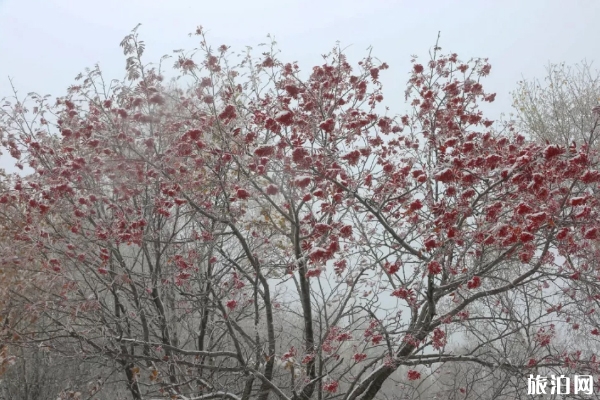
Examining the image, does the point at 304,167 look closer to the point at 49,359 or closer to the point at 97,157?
the point at 97,157

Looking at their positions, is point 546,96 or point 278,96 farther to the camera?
point 546,96

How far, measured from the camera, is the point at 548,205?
367cm

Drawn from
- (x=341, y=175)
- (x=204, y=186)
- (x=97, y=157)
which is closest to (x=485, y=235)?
(x=341, y=175)

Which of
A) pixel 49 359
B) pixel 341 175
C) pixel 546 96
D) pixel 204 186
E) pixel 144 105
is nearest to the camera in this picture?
pixel 341 175

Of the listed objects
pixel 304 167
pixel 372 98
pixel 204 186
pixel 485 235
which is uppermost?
pixel 372 98

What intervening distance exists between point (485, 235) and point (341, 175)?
129 centimetres

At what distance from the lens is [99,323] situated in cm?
516

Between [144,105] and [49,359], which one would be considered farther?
[49,359]

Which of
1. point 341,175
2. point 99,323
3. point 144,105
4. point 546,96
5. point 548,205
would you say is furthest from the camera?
point 546,96

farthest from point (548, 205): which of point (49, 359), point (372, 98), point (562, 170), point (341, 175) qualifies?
point (49, 359)

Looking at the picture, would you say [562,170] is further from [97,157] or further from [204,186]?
[97,157]

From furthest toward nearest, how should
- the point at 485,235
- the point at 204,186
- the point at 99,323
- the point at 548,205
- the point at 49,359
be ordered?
1. the point at 49,359
2. the point at 204,186
3. the point at 99,323
4. the point at 485,235
5. the point at 548,205

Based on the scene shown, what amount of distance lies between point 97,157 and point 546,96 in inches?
412

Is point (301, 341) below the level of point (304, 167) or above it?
below
